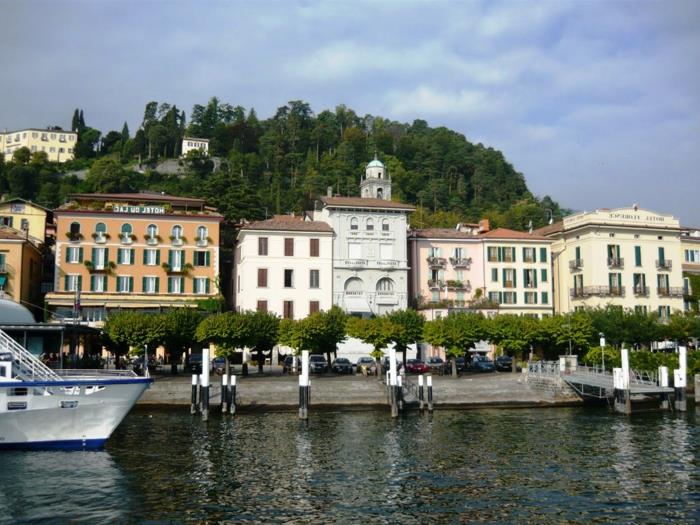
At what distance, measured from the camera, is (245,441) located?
124 feet

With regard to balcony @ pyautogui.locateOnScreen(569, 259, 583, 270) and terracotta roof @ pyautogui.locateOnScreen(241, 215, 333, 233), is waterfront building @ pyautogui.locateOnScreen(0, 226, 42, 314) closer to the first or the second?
terracotta roof @ pyautogui.locateOnScreen(241, 215, 333, 233)

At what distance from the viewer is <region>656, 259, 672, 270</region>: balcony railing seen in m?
83.6

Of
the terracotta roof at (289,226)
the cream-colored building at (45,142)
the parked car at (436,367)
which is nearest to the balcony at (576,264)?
the parked car at (436,367)

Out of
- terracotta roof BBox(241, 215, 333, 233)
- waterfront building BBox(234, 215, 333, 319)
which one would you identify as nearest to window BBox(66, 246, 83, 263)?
waterfront building BBox(234, 215, 333, 319)

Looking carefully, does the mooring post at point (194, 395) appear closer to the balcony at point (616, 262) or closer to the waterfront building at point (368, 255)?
the waterfront building at point (368, 255)

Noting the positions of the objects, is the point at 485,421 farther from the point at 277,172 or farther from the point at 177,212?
the point at 277,172

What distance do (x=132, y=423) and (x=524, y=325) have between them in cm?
3502

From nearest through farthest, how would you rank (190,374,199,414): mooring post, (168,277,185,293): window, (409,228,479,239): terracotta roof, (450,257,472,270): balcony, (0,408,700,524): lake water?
(0,408,700,524): lake water, (190,374,199,414): mooring post, (168,277,185,293): window, (450,257,472,270): balcony, (409,228,479,239): terracotta roof

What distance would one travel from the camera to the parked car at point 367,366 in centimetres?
6222

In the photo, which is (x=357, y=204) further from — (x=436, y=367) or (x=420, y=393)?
(x=420, y=393)

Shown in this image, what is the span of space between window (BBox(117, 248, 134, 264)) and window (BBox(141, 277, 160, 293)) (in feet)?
8.04

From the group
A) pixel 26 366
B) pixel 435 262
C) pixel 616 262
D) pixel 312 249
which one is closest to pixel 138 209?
pixel 312 249

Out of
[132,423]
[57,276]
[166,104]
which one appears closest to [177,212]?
[57,276]

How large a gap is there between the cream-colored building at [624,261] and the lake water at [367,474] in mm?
38445
